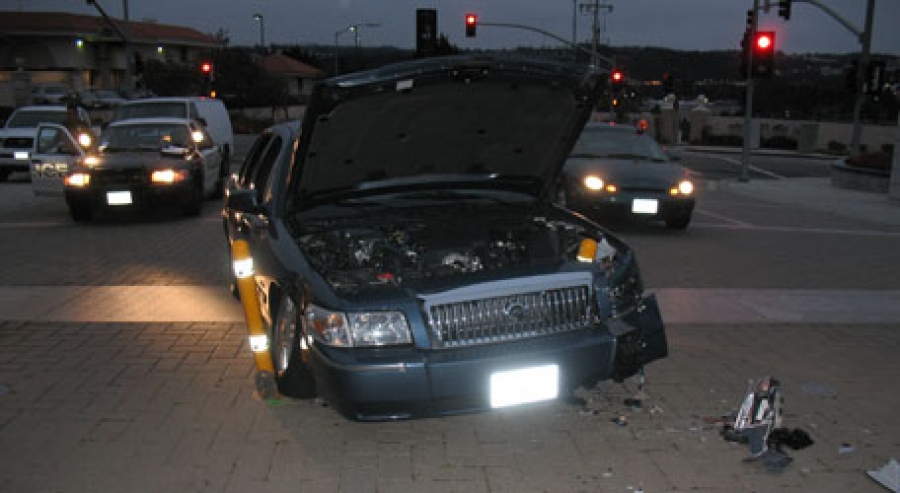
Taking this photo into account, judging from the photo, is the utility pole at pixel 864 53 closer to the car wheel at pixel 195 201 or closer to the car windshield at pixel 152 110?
the car windshield at pixel 152 110

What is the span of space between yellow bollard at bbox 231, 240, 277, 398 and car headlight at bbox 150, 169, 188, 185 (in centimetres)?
708

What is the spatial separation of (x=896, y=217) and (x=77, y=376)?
1412 cm

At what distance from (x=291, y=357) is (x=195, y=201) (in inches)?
329

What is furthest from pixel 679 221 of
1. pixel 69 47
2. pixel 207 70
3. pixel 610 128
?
pixel 69 47

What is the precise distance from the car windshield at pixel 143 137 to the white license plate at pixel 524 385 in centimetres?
963

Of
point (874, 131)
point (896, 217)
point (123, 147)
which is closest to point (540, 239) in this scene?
point (123, 147)

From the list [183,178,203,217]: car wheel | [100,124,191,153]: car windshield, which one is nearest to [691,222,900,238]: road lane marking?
[183,178,203,217]: car wheel

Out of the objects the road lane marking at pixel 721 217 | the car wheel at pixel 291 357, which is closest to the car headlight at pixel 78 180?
the car wheel at pixel 291 357

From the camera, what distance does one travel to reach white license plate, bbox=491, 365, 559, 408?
12.8ft

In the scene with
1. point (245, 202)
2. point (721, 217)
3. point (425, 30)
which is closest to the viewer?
point (245, 202)

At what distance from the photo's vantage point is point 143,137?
12453 millimetres

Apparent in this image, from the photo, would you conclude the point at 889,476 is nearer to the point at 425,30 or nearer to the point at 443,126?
the point at 443,126

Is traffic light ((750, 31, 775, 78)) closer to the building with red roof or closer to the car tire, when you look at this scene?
the car tire

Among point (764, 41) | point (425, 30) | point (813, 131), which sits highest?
point (425, 30)
